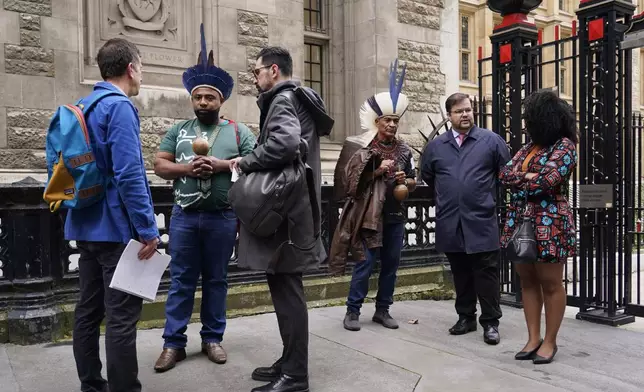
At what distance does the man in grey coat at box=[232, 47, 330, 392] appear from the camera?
346 cm

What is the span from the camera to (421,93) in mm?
12023

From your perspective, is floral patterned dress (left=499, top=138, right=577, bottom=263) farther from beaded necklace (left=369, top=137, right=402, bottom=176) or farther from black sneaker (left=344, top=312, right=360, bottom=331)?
black sneaker (left=344, top=312, right=360, bottom=331)

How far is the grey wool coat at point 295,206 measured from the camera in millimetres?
3432

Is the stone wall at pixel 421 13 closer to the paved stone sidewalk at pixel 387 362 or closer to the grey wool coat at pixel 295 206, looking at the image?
the paved stone sidewalk at pixel 387 362

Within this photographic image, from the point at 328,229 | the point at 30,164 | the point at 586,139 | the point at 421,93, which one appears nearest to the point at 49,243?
the point at 328,229

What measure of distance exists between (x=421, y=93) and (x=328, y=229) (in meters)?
6.39

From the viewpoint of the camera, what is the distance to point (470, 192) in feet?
16.9

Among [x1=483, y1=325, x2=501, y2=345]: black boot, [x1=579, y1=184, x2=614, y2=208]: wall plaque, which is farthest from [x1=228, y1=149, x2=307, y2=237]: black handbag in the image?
[x1=579, y1=184, x2=614, y2=208]: wall plaque

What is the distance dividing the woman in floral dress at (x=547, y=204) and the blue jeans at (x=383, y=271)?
1234mm

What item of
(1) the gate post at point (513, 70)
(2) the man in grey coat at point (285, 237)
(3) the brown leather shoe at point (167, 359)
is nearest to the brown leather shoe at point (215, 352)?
(3) the brown leather shoe at point (167, 359)

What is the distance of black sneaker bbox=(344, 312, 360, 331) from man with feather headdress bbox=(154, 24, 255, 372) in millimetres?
1354

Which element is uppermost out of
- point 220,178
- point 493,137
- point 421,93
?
point 421,93

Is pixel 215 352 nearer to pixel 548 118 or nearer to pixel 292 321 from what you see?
pixel 292 321

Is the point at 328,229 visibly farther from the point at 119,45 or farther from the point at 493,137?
the point at 119,45
